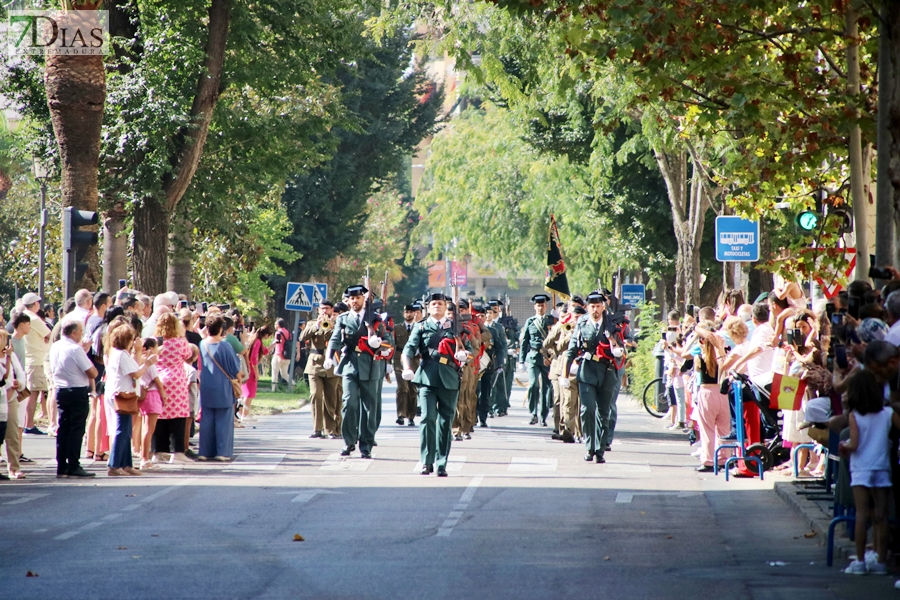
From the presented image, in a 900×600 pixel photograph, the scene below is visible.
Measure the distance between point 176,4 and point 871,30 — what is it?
13076 mm

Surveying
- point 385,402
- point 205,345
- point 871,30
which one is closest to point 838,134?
point 871,30

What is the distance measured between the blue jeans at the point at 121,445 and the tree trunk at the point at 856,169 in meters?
7.40

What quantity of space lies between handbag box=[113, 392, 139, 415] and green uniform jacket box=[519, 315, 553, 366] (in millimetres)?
9168

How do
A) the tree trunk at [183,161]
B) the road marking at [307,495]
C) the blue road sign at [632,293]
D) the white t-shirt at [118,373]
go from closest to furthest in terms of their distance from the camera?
the road marking at [307,495]
the white t-shirt at [118,373]
the tree trunk at [183,161]
the blue road sign at [632,293]

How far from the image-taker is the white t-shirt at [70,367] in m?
14.6

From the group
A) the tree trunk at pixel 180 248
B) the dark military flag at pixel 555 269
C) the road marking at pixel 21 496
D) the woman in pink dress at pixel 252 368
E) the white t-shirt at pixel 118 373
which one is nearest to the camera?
the road marking at pixel 21 496

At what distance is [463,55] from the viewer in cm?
1888

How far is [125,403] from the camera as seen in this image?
15.0 m

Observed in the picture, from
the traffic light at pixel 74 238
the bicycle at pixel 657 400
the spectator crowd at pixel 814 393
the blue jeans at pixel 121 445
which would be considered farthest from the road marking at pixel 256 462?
the bicycle at pixel 657 400

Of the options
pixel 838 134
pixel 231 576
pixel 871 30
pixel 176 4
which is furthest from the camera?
pixel 176 4

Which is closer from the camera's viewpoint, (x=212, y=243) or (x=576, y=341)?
(x=576, y=341)

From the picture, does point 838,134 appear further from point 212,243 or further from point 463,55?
point 212,243

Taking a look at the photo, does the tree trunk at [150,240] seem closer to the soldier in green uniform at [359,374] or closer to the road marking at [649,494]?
the soldier in green uniform at [359,374]

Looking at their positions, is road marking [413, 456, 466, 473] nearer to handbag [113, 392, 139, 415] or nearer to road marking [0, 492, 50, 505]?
handbag [113, 392, 139, 415]
